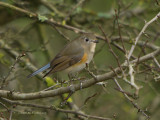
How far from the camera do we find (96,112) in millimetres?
5906

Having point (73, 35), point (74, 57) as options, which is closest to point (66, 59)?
point (74, 57)

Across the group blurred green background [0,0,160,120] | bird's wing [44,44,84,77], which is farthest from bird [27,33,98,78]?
blurred green background [0,0,160,120]

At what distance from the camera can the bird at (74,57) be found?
15.3 ft

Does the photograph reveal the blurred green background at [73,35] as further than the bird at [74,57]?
Yes

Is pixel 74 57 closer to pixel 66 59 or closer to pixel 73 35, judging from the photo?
pixel 66 59

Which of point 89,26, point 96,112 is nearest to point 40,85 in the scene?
point 96,112

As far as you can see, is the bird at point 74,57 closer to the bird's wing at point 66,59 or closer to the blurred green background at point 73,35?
the bird's wing at point 66,59

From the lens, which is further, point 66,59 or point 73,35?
point 73,35

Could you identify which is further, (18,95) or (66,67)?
A: (66,67)

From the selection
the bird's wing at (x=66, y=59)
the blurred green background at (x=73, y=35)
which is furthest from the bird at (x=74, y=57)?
the blurred green background at (x=73, y=35)

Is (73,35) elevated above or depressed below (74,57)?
above

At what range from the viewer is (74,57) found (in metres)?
4.80

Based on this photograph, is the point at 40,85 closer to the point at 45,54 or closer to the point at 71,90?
the point at 45,54

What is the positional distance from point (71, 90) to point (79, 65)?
1193mm
